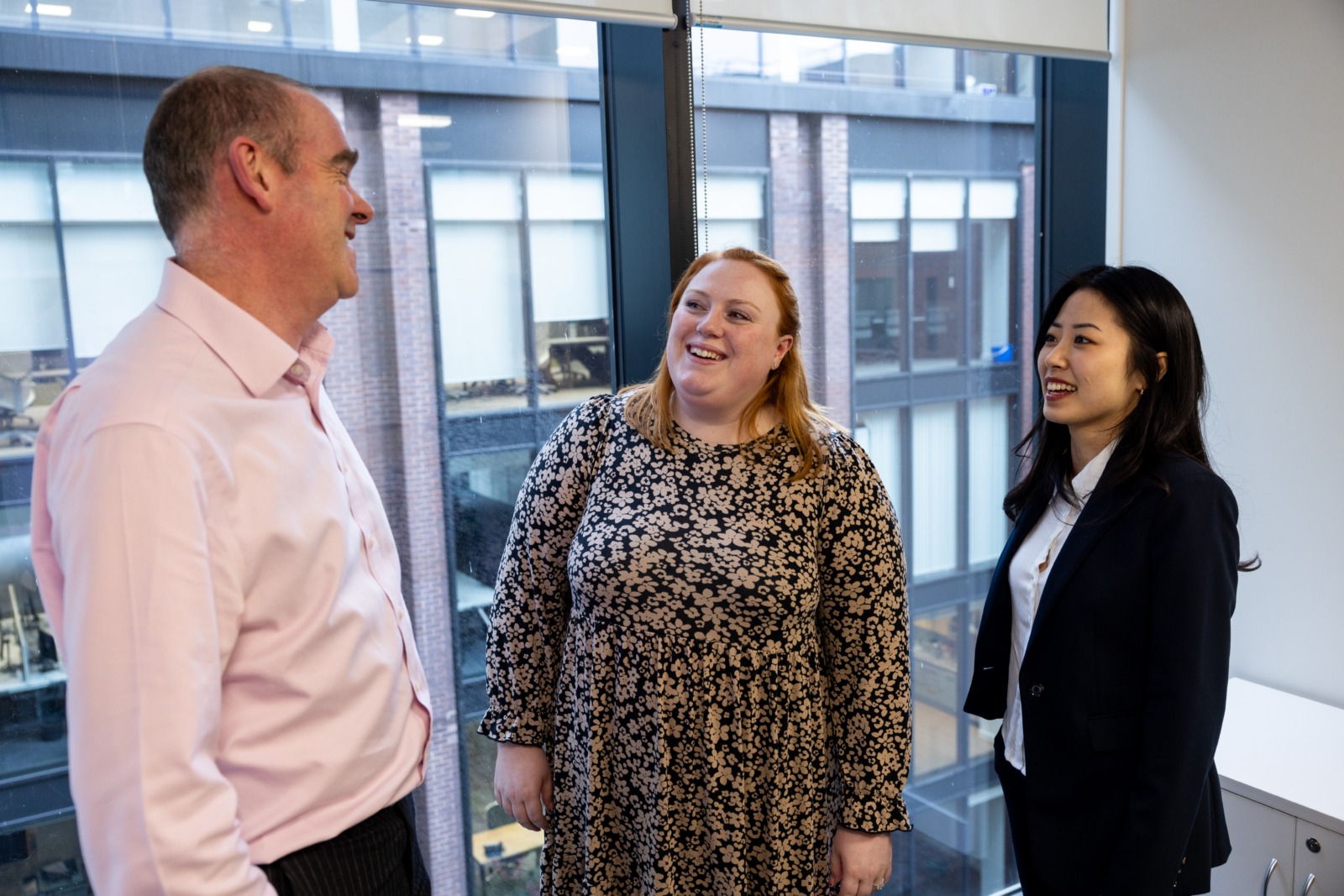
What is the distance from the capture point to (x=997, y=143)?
2.93 metres

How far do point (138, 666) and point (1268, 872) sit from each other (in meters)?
2.45

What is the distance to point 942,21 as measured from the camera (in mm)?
2461

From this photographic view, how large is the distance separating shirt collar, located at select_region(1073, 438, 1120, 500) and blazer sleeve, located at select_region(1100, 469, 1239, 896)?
0.58 feet

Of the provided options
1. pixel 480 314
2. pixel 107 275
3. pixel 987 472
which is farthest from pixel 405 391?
pixel 987 472

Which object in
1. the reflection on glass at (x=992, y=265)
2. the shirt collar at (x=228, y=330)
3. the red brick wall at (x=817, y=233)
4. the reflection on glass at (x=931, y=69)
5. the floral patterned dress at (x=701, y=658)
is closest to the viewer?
the shirt collar at (x=228, y=330)

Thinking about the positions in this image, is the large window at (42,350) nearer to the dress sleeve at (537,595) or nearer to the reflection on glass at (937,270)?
the dress sleeve at (537,595)

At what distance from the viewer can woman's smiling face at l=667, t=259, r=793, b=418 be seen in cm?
175

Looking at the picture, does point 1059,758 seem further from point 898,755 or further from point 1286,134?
point 1286,134

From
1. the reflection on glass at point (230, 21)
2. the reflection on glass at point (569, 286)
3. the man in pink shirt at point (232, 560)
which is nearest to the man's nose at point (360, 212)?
the man in pink shirt at point (232, 560)

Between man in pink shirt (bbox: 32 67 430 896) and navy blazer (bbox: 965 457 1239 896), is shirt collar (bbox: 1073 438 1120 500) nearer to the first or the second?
navy blazer (bbox: 965 457 1239 896)

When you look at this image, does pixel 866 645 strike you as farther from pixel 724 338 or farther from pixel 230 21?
pixel 230 21

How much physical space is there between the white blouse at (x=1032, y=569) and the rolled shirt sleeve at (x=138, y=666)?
1.47m

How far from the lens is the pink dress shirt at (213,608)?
0.95m

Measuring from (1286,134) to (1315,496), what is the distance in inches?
38.3
